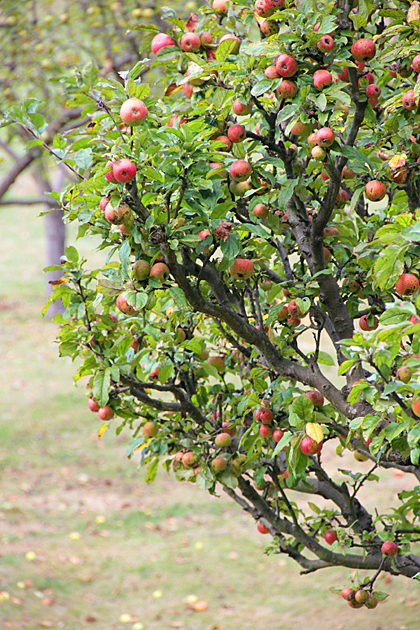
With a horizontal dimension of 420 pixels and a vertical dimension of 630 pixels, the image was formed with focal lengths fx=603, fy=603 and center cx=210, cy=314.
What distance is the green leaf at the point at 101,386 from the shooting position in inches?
72.1

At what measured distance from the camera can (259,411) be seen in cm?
210

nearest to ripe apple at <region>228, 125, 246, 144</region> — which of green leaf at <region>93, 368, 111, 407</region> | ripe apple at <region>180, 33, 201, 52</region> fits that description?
ripe apple at <region>180, 33, 201, 52</region>

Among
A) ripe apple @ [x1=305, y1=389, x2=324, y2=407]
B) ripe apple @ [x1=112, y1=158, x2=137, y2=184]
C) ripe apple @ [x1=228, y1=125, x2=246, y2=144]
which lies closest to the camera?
ripe apple @ [x1=112, y1=158, x2=137, y2=184]

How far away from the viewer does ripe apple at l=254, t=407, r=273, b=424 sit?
2092 mm

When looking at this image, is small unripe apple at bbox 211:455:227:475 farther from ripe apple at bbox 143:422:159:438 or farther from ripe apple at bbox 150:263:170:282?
ripe apple at bbox 150:263:170:282

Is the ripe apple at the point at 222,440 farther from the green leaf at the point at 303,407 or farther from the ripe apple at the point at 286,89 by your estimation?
the ripe apple at the point at 286,89

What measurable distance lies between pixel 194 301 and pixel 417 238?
668mm

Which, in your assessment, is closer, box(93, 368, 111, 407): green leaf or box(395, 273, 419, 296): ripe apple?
box(395, 273, 419, 296): ripe apple

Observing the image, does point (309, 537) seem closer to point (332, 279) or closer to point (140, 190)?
point (332, 279)

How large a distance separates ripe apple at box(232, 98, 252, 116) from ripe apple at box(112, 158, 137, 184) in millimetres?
528

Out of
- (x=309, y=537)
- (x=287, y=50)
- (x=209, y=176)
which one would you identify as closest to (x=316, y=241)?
(x=209, y=176)

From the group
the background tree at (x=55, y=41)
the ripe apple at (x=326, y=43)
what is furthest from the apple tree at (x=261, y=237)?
the background tree at (x=55, y=41)

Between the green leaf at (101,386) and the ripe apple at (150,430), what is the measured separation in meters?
0.50

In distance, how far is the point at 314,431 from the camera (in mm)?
1775
